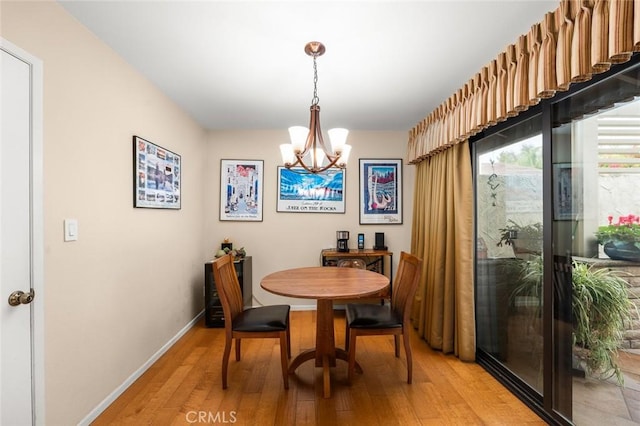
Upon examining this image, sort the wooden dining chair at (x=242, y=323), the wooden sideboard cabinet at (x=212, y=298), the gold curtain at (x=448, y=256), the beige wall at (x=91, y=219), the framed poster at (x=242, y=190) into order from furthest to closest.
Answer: the framed poster at (x=242, y=190)
the wooden sideboard cabinet at (x=212, y=298)
the gold curtain at (x=448, y=256)
the wooden dining chair at (x=242, y=323)
the beige wall at (x=91, y=219)

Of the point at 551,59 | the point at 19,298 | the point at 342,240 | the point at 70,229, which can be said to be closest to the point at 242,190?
the point at 342,240

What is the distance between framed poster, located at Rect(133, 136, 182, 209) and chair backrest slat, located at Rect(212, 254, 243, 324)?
2.75 feet

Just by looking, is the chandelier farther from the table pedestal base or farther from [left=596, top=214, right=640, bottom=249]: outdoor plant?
[left=596, top=214, right=640, bottom=249]: outdoor plant

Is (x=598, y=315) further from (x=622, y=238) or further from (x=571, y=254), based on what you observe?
(x=622, y=238)

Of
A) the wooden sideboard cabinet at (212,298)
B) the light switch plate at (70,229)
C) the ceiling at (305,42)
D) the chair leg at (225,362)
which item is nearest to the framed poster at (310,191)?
the wooden sideboard cabinet at (212,298)

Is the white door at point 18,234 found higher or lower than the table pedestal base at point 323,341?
higher

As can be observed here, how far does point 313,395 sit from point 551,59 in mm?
2504

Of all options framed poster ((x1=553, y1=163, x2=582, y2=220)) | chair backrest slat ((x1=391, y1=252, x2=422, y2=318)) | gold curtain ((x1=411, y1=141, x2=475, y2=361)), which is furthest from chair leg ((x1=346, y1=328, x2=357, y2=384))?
framed poster ((x1=553, y1=163, x2=582, y2=220))

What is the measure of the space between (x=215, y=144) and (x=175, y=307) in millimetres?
2102

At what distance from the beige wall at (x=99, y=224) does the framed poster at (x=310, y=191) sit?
3.74 ft

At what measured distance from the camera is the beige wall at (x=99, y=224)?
1.51 metres

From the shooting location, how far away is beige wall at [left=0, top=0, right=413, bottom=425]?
1512 millimetres

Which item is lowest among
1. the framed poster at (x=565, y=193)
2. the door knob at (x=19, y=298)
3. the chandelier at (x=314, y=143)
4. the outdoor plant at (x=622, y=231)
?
the door knob at (x=19, y=298)

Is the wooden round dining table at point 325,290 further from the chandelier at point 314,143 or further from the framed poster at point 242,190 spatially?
the framed poster at point 242,190
